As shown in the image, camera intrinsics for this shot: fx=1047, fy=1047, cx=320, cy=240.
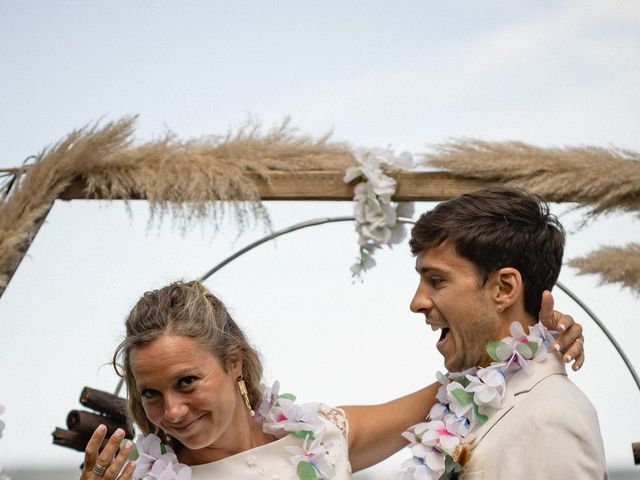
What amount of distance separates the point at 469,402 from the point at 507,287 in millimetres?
332

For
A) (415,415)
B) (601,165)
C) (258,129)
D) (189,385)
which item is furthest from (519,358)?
Answer: (258,129)

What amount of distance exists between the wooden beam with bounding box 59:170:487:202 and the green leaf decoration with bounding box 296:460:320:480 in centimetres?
157

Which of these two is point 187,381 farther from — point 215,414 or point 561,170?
point 561,170

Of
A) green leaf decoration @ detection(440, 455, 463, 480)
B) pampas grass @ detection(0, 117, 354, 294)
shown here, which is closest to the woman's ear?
green leaf decoration @ detection(440, 455, 463, 480)

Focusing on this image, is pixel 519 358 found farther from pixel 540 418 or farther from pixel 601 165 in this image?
pixel 601 165

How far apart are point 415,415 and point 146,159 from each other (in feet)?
5.57

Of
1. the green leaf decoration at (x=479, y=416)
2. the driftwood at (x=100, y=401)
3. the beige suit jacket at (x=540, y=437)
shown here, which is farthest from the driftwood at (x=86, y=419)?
the beige suit jacket at (x=540, y=437)

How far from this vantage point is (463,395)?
2875 mm

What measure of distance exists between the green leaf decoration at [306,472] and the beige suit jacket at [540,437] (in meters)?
0.46

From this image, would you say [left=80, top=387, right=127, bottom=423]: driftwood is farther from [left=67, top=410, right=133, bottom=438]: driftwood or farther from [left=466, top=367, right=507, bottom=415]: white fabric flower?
[left=466, top=367, right=507, bottom=415]: white fabric flower

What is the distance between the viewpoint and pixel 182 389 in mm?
2725

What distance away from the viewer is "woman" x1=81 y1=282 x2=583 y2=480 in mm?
2713

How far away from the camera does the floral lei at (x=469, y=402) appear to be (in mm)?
2754

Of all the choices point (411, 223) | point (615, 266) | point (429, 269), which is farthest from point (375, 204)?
point (429, 269)
